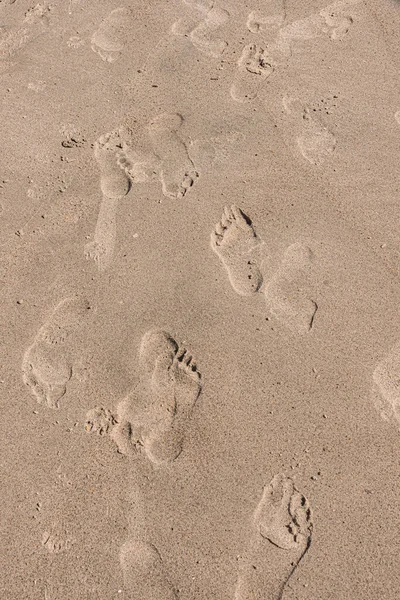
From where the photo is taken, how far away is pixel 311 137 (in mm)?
2727

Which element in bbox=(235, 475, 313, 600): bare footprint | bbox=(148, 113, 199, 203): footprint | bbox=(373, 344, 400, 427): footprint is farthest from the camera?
bbox=(148, 113, 199, 203): footprint

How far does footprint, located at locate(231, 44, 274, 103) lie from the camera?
113 inches

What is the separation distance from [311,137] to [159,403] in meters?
1.50

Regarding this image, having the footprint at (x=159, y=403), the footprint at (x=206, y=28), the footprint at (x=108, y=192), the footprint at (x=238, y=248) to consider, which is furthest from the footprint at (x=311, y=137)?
the footprint at (x=159, y=403)

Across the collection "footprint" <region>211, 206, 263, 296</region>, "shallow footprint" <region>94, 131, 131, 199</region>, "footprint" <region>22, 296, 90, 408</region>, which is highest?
"footprint" <region>211, 206, 263, 296</region>

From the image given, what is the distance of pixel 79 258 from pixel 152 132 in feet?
2.55

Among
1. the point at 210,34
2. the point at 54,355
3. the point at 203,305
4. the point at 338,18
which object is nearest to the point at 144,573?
the point at 54,355

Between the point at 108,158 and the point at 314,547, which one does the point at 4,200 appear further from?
the point at 314,547

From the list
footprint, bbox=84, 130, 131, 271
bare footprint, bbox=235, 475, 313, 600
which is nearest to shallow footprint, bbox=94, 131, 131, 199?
footprint, bbox=84, 130, 131, 271

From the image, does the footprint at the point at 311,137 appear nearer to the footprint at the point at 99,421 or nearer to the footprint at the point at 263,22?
the footprint at the point at 263,22

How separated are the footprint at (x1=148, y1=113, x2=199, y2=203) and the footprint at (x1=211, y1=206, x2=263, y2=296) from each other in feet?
0.87

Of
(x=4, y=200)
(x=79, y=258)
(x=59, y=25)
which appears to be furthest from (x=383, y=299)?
(x=59, y=25)

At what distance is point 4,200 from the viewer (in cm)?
273

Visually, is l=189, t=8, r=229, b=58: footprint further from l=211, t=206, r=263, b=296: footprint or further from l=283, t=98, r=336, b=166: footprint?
l=211, t=206, r=263, b=296: footprint
